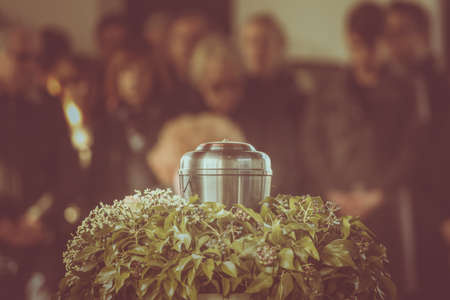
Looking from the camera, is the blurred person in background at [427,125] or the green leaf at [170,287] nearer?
the green leaf at [170,287]

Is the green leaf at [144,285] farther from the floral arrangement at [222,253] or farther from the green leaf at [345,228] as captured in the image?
the green leaf at [345,228]

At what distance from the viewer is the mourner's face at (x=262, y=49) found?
14.8ft

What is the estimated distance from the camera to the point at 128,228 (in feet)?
5.66

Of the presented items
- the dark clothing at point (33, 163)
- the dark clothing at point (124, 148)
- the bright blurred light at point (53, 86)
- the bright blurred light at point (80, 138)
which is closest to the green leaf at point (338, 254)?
the dark clothing at point (124, 148)

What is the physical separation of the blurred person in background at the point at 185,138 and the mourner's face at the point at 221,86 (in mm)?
889

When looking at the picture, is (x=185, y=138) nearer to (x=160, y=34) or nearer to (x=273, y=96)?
(x=273, y=96)

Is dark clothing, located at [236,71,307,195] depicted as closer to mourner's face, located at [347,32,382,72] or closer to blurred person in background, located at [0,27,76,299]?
mourner's face, located at [347,32,382,72]

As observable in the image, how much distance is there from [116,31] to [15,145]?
3.67 feet

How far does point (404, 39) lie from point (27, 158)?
247 centimetres

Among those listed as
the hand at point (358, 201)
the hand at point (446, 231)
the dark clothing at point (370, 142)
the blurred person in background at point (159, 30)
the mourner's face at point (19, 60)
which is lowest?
the hand at point (446, 231)

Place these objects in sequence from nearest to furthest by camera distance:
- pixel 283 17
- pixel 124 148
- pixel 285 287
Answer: pixel 285 287 → pixel 124 148 → pixel 283 17

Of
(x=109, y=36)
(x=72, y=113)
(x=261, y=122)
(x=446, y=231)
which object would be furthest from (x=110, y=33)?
(x=446, y=231)

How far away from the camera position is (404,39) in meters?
4.44

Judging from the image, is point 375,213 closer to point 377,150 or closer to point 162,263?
point 377,150
